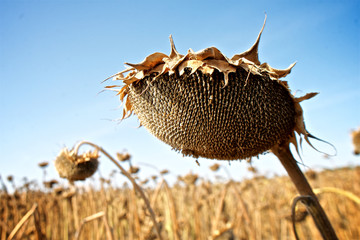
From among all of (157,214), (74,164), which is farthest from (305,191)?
(157,214)

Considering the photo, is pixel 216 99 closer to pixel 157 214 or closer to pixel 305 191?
pixel 305 191

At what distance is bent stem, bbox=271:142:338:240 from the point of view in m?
1.61

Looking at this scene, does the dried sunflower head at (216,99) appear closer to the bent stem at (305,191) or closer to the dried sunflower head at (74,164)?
the bent stem at (305,191)

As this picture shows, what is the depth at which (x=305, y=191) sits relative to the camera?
1.66m

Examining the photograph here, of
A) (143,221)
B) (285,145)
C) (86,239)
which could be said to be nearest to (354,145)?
(143,221)

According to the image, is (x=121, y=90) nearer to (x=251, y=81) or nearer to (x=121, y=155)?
(x=251, y=81)

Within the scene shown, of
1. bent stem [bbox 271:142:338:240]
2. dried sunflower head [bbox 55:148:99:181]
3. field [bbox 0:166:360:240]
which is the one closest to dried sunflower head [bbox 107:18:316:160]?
bent stem [bbox 271:142:338:240]

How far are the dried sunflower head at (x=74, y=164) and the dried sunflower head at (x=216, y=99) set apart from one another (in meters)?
1.49

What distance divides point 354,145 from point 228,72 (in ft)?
21.3

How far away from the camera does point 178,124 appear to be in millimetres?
1456

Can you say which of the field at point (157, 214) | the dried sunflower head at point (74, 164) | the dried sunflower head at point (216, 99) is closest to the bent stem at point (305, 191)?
the dried sunflower head at point (216, 99)

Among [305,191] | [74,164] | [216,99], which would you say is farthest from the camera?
[74,164]

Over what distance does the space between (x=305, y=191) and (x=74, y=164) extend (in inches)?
83.6

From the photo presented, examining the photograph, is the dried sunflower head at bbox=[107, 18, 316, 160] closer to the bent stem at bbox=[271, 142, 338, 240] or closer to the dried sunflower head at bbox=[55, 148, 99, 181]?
the bent stem at bbox=[271, 142, 338, 240]
